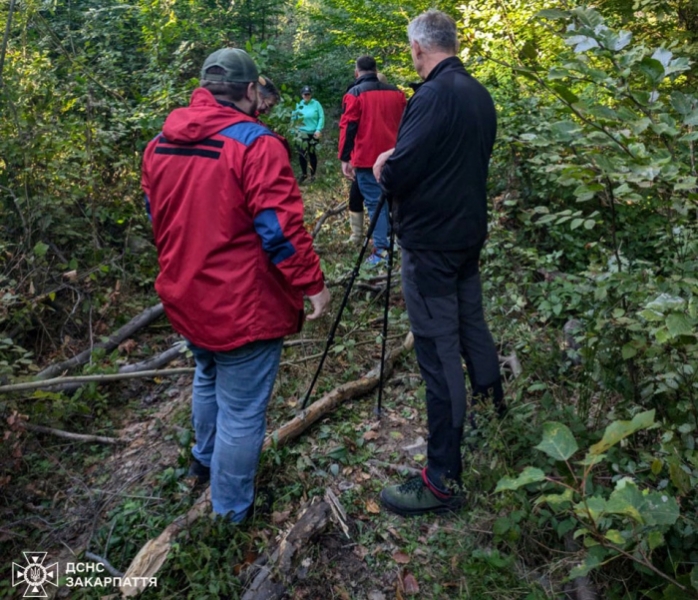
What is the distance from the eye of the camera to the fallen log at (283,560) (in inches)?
98.5

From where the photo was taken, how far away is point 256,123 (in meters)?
2.60

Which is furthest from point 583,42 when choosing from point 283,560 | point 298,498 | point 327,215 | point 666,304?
point 327,215

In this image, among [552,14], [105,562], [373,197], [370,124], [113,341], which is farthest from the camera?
[373,197]

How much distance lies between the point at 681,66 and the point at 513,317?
2875 millimetres

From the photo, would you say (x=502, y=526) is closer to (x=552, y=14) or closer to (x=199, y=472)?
(x=199, y=472)

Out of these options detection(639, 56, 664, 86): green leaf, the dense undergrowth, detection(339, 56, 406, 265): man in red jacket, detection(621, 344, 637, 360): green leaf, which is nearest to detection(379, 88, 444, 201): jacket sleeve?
the dense undergrowth

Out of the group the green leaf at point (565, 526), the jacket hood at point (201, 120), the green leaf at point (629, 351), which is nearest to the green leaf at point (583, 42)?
the green leaf at point (629, 351)

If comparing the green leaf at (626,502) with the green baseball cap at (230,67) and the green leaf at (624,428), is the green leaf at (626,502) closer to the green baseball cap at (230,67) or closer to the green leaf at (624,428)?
the green leaf at (624,428)

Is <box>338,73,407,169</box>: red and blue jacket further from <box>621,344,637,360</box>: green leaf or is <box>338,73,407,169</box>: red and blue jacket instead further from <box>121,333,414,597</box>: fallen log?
<box>621,344,637,360</box>: green leaf

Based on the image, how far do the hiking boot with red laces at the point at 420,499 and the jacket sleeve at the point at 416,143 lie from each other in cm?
158

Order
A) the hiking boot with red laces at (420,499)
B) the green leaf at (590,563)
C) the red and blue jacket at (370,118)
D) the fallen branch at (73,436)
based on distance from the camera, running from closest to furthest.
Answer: the green leaf at (590,563), the hiking boot with red laces at (420,499), the fallen branch at (73,436), the red and blue jacket at (370,118)

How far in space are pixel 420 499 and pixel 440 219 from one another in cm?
148

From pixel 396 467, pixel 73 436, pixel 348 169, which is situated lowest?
pixel 73 436

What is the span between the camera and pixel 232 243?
2.56 m
